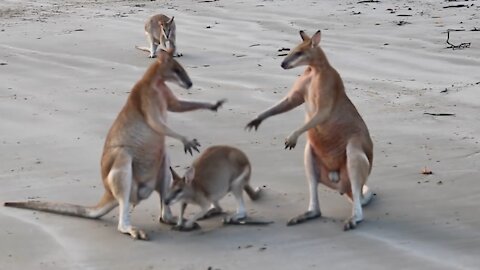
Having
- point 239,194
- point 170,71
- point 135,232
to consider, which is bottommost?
point 135,232

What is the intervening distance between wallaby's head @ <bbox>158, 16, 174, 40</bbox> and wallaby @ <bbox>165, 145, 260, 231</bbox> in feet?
20.3

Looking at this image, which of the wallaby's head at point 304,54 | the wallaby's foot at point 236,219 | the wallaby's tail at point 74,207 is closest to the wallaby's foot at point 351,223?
the wallaby's foot at point 236,219

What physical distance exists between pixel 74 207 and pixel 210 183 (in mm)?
774

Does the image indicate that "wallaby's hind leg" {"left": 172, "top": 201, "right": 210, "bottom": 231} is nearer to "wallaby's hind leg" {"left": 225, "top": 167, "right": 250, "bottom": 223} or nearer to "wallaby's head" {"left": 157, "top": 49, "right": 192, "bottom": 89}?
"wallaby's hind leg" {"left": 225, "top": 167, "right": 250, "bottom": 223}

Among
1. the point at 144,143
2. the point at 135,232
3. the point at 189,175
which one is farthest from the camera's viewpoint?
the point at 144,143

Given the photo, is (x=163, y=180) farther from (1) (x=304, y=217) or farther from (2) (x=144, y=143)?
(1) (x=304, y=217)

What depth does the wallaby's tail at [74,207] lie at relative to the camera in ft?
16.3

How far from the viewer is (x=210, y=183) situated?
4855 millimetres

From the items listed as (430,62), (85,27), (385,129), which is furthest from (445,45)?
(85,27)

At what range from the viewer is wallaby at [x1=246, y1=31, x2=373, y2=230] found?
16.3 feet

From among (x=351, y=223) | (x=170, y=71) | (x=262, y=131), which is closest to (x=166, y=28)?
(x=262, y=131)

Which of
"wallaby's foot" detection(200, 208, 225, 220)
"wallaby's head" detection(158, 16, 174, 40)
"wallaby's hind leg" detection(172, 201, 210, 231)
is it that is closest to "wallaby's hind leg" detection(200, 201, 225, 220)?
"wallaby's foot" detection(200, 208, 225, 220)

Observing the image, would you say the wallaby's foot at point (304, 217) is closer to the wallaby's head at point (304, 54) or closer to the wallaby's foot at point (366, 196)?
the wallaby's foot at point (366, 196)

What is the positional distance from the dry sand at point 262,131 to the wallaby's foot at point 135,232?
1.6 inches
